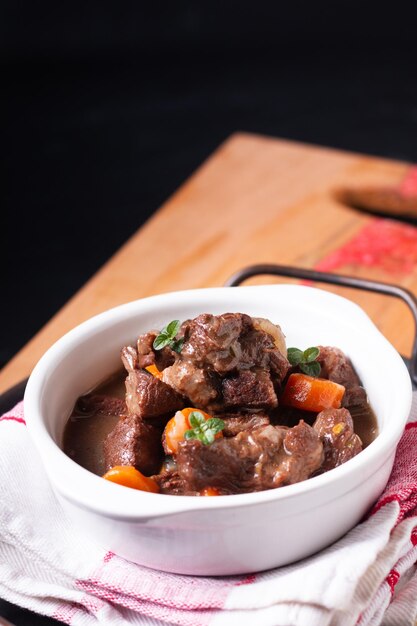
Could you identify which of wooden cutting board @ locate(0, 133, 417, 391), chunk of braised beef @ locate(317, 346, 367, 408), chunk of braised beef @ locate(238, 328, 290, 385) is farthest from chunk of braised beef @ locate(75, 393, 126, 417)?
wooden cutting board @ locate(0, 133, 417, 391)

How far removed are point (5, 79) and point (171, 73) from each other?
1.13 meters

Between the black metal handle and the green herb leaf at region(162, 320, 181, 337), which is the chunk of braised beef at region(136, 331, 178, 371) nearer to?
the green herb leaf at region(162, 320, 181, 337)

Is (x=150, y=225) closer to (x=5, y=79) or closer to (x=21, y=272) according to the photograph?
(x=21, y=272)

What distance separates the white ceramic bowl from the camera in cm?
153

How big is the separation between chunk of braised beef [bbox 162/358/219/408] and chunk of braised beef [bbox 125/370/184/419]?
0.02m

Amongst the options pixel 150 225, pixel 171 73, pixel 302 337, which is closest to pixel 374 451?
pixel 302 337

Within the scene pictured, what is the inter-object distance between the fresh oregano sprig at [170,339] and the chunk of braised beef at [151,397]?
77 millimetres

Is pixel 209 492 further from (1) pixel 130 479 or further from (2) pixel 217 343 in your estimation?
(2) pixel 217 343

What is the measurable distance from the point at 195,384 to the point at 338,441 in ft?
1.00

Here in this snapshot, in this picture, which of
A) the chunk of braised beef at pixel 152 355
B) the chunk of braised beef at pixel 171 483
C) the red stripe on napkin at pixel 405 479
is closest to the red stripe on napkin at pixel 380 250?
the red stripe on napkin at pixel 405 479

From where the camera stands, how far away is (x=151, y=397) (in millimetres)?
1761

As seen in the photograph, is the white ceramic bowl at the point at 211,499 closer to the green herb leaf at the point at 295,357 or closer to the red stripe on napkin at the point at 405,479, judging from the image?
the red stripe on napkin at the point at 405,479

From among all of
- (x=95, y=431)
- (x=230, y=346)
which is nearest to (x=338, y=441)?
(x=230, y=346)

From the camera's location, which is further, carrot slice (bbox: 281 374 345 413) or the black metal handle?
the black metal handle
